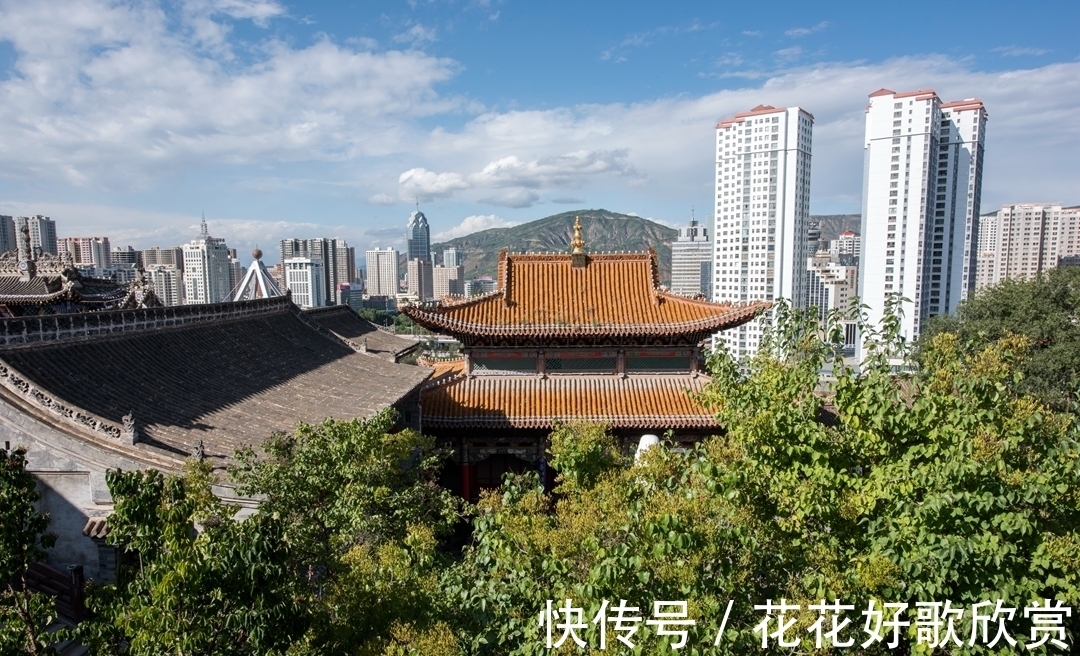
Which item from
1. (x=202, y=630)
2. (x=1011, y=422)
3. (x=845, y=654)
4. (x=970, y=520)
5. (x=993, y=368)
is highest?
(x=993, y=368)

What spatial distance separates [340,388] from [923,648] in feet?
47.1

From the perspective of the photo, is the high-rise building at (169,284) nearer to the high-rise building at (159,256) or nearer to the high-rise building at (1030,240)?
the high-rise building at (159,256)

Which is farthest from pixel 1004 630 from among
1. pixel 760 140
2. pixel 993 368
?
pixel 760 140

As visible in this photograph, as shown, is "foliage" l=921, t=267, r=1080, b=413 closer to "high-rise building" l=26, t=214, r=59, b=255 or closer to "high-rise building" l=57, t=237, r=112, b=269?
"high-rise building" l=26, t=214, r=59, b=255

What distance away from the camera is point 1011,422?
728cm

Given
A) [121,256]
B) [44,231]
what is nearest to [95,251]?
[121,256]

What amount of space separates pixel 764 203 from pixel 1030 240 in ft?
219

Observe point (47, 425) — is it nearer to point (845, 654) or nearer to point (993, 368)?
point (845, 654)

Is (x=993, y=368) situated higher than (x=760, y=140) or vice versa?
(x=760, y=140)

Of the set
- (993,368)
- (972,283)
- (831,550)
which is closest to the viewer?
(831,550)

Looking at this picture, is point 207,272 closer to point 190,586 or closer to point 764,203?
point 764,203

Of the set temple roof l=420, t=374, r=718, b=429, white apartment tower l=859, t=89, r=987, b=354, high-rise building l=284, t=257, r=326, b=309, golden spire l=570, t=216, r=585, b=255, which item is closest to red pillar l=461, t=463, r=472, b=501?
temple roof l=420, t=374, r=718, b=429

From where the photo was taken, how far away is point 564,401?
18.4 meters

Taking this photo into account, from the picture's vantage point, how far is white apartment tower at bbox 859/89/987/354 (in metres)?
64.6
